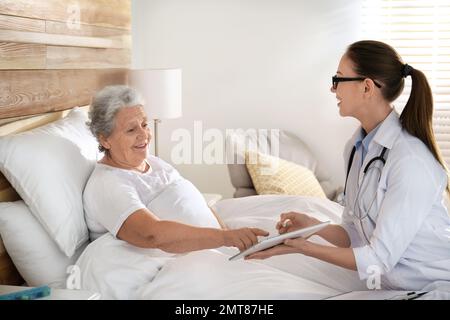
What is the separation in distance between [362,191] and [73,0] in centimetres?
145

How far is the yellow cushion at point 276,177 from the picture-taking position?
3.24 meters

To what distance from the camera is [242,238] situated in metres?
1.75

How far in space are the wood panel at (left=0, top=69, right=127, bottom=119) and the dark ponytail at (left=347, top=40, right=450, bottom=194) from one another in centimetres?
107

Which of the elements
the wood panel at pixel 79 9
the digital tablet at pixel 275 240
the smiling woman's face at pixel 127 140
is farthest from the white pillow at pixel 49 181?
the digital tablet at pixel 275 240

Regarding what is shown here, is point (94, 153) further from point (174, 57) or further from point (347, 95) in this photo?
point (174, 57)

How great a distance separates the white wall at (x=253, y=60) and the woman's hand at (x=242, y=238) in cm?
217

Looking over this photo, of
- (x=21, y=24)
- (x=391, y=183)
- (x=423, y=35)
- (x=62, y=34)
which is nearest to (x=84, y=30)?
(x=62, y=34)

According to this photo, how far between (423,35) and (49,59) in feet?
7.72

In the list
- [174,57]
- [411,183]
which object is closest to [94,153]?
[411,183]

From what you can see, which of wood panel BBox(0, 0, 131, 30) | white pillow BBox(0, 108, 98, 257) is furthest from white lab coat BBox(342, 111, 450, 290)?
wood panel BBox(0, 0, 131, 30)

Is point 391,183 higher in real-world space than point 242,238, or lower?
higher

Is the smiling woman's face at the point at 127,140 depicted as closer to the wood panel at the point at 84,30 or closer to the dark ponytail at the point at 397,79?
the wood panel at the point at 84,30

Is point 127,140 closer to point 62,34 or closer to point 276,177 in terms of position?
point 62,34

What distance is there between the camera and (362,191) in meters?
1.72
